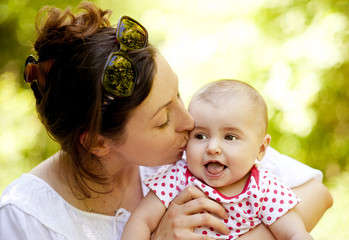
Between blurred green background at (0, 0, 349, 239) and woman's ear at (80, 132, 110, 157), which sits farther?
blurred green background at (0, 0, 349, 239)

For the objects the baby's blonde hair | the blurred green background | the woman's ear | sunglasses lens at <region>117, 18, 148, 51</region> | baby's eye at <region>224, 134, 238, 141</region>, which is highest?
sunglasses lens at <region>117, 18, 148, 51</region>

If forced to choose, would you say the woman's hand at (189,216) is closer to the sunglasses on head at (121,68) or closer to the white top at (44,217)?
the white top at (44,217)

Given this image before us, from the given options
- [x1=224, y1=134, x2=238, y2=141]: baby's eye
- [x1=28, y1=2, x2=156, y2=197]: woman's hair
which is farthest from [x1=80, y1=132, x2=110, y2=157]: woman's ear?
[x1=224, y1=134, x2=238, y2=141]: baby's eye

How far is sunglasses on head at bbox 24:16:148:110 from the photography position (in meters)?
1.71

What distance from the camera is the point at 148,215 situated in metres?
1.88

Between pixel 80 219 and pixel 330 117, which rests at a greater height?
pixel 80 219

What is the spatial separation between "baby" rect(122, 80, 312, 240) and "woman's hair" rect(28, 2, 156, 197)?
0.33m

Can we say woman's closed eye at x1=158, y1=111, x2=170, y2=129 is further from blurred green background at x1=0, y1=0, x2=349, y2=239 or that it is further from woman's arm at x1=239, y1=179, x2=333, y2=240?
blurred green background at x1=0, y1=0, x2=349, y2=239

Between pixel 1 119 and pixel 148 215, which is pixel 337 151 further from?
pixel 1 119

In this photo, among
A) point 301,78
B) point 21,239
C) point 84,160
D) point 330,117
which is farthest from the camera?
point 330,117

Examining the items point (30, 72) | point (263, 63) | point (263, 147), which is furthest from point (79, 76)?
point (263, 63)

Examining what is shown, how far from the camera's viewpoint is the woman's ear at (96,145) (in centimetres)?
185

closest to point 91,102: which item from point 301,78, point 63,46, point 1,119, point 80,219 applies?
point 63,46

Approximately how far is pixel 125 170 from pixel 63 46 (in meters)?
0.84
